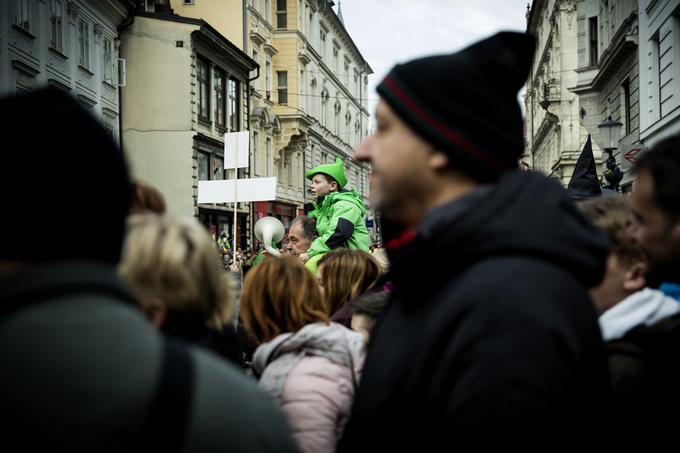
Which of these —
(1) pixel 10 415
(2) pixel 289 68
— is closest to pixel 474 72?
(1) pixel 10 415

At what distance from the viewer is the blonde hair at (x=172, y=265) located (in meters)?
1.86

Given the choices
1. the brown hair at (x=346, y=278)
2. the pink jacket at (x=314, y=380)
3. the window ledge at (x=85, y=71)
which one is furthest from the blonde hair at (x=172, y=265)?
the window ledge at (x=85, y=71)

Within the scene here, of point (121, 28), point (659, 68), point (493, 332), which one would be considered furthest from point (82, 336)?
point (121, 28)

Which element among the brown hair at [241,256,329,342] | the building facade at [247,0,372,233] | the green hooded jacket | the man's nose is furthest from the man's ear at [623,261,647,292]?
the building facade at [247,0,372,233]

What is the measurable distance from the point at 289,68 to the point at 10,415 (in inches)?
1715

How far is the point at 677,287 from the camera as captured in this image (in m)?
2.78

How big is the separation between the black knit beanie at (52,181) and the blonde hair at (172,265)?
1.93ft

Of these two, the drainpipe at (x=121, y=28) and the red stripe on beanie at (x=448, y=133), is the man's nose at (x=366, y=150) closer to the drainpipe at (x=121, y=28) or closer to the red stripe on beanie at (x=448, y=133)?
the red stripe on beanie at (x=448, y=133)

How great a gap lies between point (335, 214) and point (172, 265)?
4523 millimetres

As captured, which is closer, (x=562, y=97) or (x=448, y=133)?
(x=448, y=133)

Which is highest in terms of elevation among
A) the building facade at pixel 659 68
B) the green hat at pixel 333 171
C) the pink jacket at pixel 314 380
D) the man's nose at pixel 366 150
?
the building facade at pixel 659 68

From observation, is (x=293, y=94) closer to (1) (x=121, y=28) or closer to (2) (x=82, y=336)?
(1) (x=121, y=28)

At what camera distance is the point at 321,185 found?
661 centimetres

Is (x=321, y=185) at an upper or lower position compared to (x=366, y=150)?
upper
